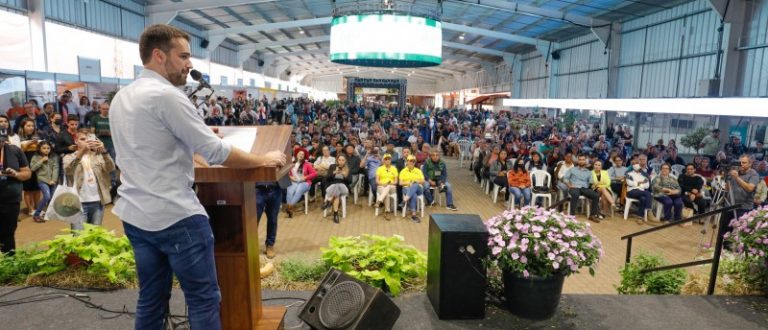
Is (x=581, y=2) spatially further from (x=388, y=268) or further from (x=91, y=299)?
(x=91, y=299)

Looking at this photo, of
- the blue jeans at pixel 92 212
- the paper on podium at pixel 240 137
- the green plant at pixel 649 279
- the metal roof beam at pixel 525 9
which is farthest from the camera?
the metal roof beam at pixel 525 9

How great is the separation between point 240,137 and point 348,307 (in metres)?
1.02

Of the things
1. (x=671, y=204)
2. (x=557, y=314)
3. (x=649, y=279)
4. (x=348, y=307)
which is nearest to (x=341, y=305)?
(x=348, y=307)

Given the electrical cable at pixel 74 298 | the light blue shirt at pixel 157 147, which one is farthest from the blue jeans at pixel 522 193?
the light blue shirt at pixel 157 147

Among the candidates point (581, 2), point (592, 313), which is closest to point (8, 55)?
point (592, 313)

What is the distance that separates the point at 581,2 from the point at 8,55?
15483 millimetres

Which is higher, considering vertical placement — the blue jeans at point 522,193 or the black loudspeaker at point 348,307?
the black loudspeaker at point 348,307

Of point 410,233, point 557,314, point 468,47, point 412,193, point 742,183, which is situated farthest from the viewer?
point 468,47

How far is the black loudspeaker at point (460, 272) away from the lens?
275cm

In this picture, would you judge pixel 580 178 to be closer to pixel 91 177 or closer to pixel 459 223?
pixel 459 223

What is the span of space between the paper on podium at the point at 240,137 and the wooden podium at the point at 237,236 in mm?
26

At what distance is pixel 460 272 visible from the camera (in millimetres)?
2754

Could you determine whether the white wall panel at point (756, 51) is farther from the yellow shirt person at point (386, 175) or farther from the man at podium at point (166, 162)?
the man at podium at point (166, 162)

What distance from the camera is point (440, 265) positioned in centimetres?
276
